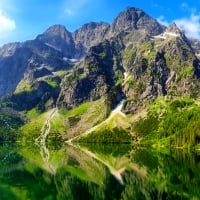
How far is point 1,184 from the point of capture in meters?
138

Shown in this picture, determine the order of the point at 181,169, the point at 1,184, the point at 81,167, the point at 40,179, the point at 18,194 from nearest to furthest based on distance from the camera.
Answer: the point at 18,194
the point at 1,184
the point at 40,179
the point at 181,169
the point at 81,167

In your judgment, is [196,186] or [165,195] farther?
[196,186]

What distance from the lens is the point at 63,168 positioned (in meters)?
196

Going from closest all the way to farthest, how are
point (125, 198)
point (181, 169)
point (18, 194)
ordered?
point (125, 198) → point (18, 194) → point (181, 169)

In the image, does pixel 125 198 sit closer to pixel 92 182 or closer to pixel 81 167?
pixel 92 182

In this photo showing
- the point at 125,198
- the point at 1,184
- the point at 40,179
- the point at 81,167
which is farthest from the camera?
the point at 81,167

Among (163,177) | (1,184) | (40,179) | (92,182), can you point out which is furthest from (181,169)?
(1,184)

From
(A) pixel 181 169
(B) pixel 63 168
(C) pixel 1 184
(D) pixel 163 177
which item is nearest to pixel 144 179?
(D) pixel 163 177

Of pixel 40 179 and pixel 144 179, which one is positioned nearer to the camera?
pixel 144 179

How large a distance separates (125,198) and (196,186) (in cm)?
2604

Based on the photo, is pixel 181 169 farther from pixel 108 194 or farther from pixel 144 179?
→ pixel 108 194

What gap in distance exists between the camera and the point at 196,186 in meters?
119

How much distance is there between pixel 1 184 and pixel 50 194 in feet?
91.8

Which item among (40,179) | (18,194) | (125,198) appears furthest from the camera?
(40,179)
